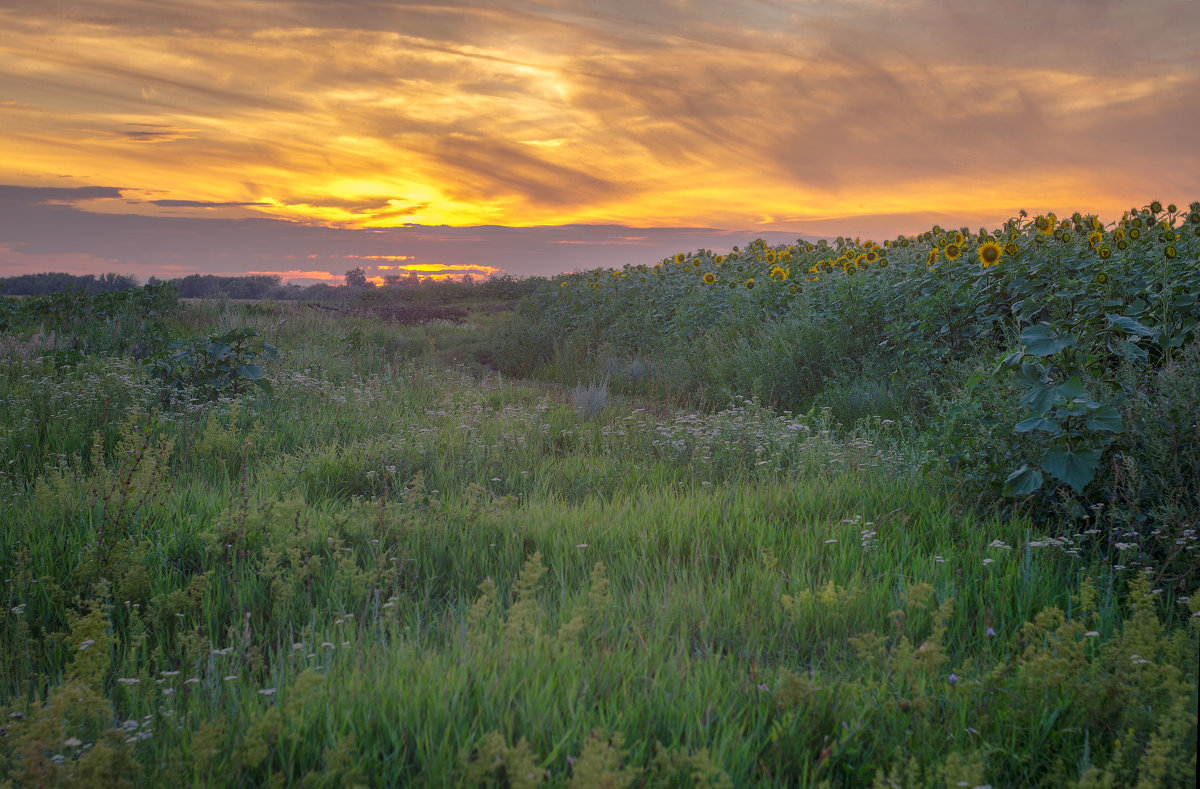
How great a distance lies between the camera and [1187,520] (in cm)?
323

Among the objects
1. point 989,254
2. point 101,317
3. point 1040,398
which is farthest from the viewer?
point 101,317

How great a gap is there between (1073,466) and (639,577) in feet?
7.33

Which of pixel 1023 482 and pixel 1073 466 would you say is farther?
pixel 1023 482

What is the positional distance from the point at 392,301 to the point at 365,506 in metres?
26.0

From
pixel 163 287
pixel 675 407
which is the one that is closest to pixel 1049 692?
pixel 675 407

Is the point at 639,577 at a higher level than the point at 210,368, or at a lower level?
lower

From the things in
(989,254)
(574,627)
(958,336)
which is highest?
(989,254)

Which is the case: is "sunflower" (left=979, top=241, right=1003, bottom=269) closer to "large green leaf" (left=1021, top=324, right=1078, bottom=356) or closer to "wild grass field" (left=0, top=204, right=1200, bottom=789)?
"wild grass field" (left=0, top=204, right=1200, bottom=789)

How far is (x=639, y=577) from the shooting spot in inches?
130

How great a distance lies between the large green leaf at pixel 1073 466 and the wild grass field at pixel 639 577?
0.05ft

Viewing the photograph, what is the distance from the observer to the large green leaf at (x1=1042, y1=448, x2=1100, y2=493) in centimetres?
344

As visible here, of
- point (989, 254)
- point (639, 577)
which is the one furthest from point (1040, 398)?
point (989, 254)

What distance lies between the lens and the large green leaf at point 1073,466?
11.3 ft

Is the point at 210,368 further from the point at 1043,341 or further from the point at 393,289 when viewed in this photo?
the point at 393,289
